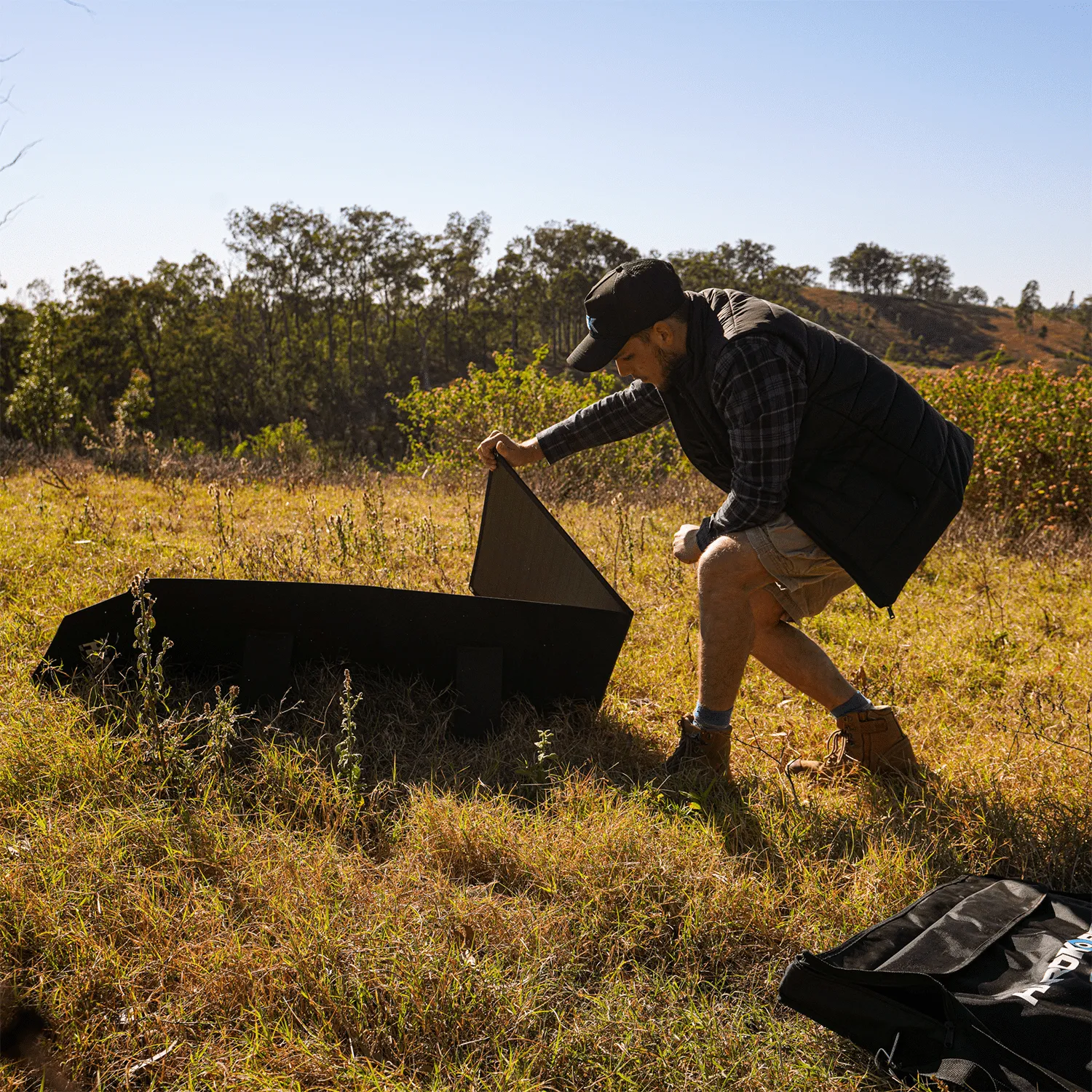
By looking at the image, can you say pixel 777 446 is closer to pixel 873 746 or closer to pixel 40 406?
pixel 873 746

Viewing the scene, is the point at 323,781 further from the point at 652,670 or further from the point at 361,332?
the point at 361,332

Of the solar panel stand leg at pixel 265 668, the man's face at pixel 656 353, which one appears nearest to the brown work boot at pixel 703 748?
the man's face at pixel 656 353

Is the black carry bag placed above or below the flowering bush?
below

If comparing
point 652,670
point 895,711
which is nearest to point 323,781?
point 652,670

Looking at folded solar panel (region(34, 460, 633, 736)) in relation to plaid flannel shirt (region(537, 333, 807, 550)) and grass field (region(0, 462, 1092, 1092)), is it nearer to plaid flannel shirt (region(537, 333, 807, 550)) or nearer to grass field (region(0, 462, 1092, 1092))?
grass field (region(0, 462, 1092, 1092))

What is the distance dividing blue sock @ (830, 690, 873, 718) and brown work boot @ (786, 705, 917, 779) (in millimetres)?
11

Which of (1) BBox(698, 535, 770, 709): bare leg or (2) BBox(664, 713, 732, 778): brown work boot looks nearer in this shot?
(1) BBox(698, 535, 770, 709): bare leg

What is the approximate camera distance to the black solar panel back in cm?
356

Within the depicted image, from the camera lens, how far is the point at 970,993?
197 centimetres

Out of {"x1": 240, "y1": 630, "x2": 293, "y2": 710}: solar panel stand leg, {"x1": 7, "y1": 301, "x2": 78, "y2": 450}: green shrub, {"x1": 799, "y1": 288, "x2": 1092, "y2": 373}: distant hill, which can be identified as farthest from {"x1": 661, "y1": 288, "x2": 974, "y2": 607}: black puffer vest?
{"x1": 799, "y1": 288, "x2": 1092, "y2": 373}: distant hill

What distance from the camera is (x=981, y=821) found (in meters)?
2.78

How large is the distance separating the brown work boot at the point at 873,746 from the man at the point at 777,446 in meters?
0.46

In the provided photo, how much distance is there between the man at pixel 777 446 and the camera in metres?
2.63

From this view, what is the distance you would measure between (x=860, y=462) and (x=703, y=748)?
1.10 m
